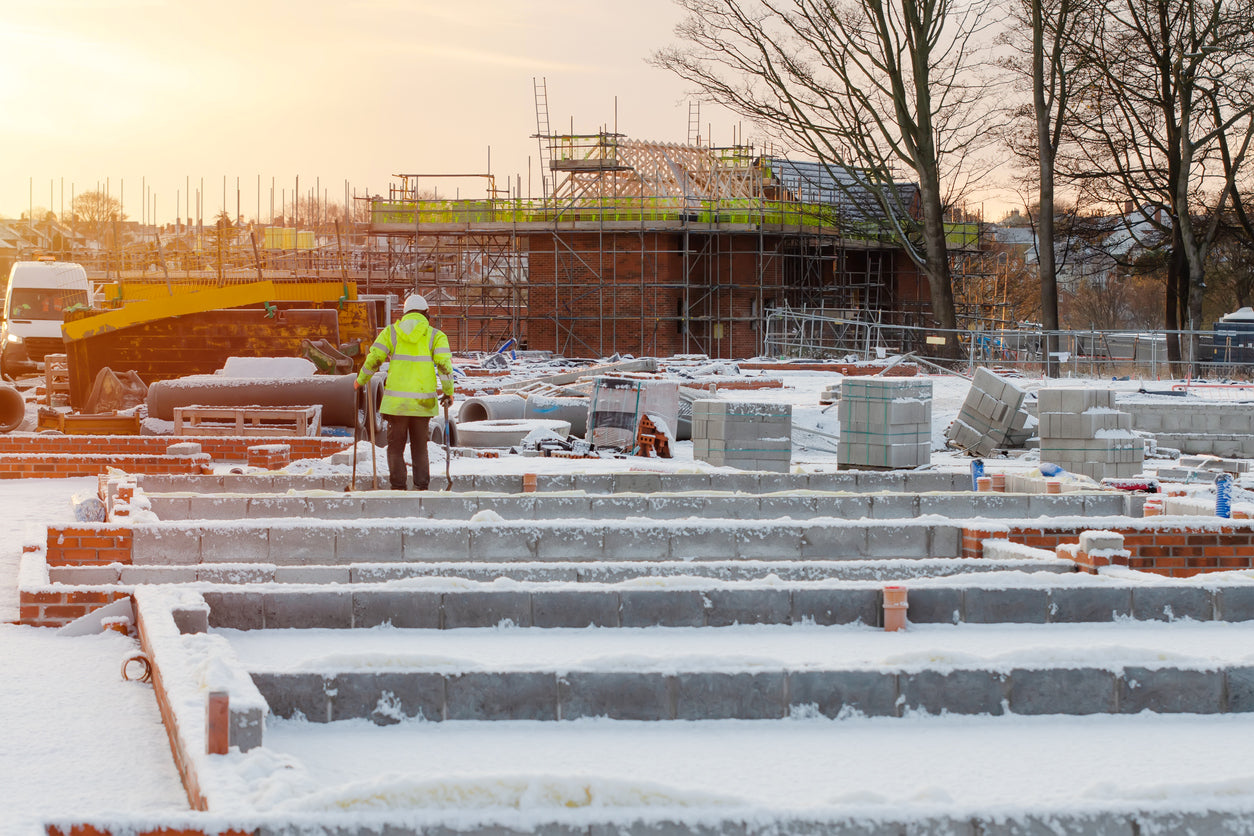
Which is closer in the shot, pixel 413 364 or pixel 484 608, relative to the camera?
pixel 484 608

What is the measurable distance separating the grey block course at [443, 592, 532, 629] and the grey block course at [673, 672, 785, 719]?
4.39 feet

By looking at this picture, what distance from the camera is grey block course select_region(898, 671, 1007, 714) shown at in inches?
199

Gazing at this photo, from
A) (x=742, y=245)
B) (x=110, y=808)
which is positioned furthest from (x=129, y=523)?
(x=742, y=245)

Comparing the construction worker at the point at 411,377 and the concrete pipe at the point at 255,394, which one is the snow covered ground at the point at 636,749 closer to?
the construction worker at the point at 411,377

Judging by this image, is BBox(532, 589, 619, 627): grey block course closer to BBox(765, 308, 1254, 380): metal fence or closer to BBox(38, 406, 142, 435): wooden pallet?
BBox(38, 406, 142, 435): wooden pallet

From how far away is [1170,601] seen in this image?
6449 millimetres

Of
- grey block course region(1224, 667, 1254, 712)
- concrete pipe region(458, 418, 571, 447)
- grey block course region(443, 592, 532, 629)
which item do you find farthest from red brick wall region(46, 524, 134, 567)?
concrete pipe region(458, 418, 571, 447)

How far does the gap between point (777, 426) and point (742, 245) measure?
23794 mm

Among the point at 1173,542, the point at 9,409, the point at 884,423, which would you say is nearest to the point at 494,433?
the point at 884,423

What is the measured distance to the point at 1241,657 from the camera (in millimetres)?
5473

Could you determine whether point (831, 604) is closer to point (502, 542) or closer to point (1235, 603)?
point (1235, 603)

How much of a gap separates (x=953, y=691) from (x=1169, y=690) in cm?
89

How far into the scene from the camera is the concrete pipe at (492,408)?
16719 millimetres

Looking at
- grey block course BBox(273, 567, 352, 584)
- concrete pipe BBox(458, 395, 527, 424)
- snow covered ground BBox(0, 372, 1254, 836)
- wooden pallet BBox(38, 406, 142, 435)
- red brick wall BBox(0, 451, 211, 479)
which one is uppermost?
concrete pipe BBox(458, 395, 527, 424)
